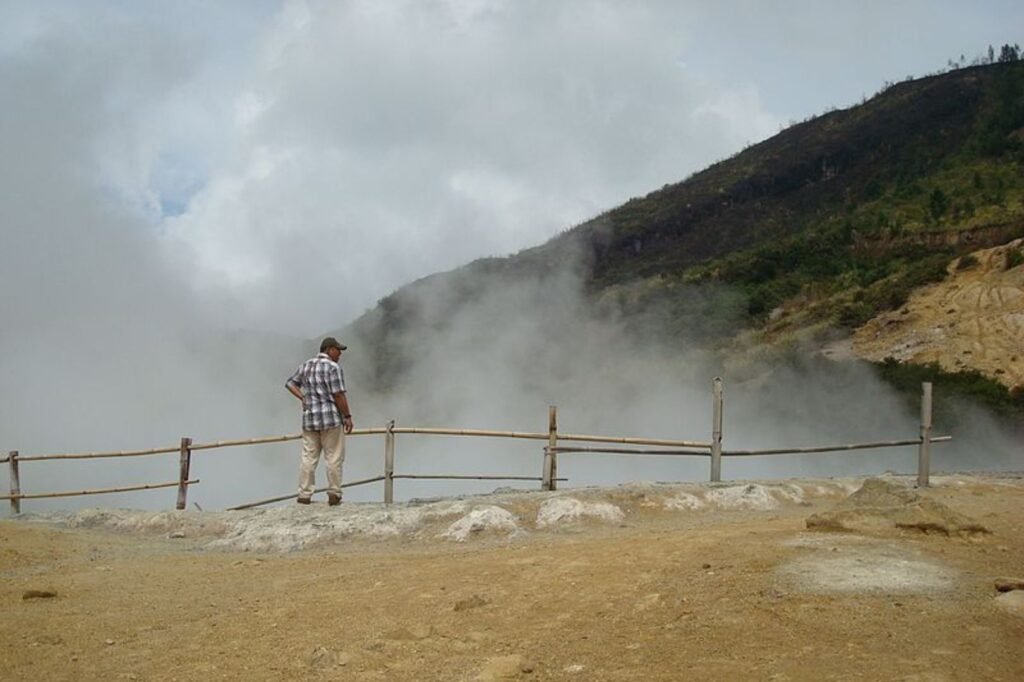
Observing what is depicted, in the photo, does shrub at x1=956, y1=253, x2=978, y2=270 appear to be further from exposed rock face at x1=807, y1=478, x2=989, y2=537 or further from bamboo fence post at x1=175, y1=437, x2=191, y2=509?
bamboo fence post at x1=175, y1=437, x2=191, y2=509

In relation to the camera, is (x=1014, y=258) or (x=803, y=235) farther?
(x=803, y=235)

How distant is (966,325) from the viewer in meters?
20.0

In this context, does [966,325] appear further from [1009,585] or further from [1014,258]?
[1009,585]

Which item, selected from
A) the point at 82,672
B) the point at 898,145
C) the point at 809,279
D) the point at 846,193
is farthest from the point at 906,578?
the point at 898,145

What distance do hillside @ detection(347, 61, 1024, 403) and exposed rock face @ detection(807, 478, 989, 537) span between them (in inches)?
540

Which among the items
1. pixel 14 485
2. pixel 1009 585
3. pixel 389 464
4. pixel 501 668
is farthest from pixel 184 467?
pixel 1009 585

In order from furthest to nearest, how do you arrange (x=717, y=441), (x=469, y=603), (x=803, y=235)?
(x=803, y=235)
(x=717, y=441)
(x=469, y=603)

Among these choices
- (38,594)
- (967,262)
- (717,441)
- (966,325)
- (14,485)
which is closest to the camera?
(38,594)

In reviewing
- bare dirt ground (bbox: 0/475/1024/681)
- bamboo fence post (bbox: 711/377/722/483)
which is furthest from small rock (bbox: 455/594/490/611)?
bamboo fence post (bbox: 711/377/722/483)

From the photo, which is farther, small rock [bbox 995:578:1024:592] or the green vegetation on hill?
the green vegetation on hill

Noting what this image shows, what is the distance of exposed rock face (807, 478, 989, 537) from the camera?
17.4 ft

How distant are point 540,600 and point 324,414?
12.0ft

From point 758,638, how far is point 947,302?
19615mm

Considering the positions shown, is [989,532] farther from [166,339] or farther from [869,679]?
[166,339]
